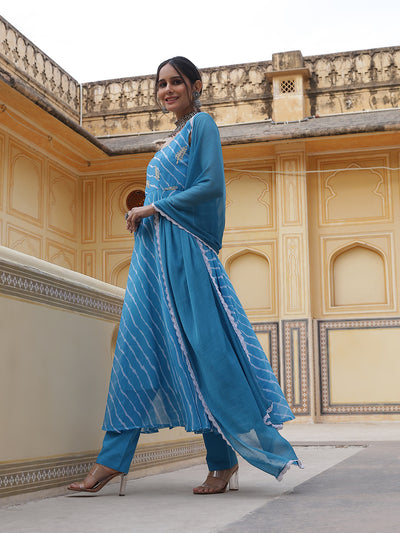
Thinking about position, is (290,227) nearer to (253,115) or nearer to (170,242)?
(253,115)

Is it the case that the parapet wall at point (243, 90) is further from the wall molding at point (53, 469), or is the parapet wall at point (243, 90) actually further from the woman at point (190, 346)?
the woman at point (190, 346)

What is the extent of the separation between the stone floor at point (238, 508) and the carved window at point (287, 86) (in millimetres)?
8548

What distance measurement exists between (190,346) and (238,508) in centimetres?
55

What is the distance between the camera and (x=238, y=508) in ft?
5.91

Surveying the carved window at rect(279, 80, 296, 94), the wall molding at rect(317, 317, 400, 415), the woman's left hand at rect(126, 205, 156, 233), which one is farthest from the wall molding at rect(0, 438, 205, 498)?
the carved window at rect(279, 80, 296, 94)

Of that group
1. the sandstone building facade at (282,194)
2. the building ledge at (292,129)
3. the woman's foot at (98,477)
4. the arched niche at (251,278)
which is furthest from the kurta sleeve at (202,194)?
the arched niche at (251,278)

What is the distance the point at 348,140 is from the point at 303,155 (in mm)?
629

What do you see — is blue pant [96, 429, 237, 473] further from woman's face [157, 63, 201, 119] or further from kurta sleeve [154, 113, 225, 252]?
woman's face [157, 63, 201, 119]

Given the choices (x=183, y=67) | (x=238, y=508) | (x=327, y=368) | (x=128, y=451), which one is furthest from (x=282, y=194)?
(x=238, y=508)

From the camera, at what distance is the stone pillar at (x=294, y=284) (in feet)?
31.1

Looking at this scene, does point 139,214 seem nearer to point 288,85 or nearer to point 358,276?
point 358,276

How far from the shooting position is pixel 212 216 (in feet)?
7.63

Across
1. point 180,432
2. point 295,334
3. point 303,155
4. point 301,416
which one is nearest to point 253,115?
point 303,155

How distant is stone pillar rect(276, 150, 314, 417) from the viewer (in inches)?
373
